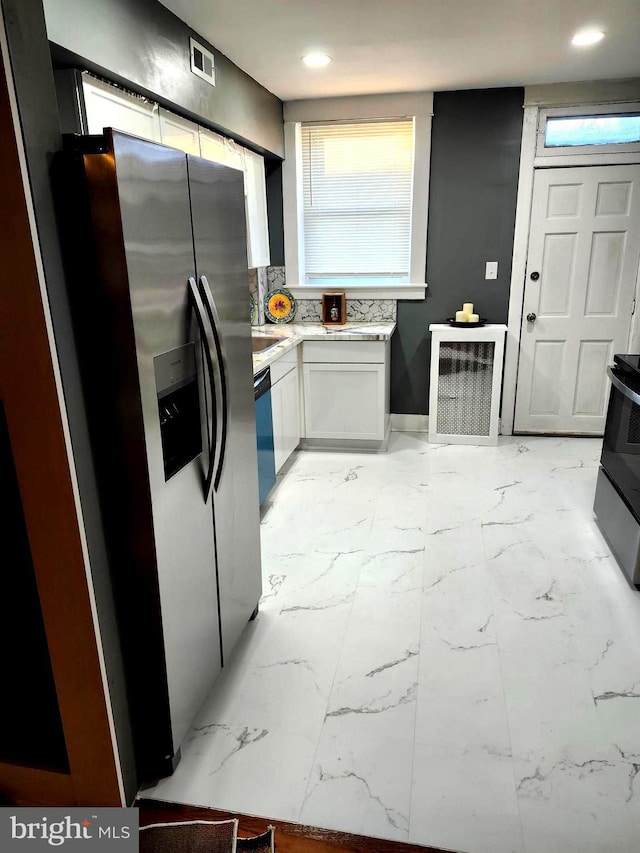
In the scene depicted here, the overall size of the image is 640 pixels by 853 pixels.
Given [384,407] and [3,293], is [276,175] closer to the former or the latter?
[384,407]

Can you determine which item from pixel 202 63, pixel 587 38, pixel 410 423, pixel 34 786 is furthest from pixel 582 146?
pixel 34 786

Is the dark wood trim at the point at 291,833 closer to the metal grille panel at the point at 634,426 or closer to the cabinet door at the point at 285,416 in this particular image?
the metal grille panel at the point at 634,426

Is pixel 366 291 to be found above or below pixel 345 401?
above

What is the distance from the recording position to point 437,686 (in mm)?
2006

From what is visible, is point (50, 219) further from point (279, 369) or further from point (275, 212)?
point (275, 212)

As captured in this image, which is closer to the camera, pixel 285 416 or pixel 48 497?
pixel 48 497

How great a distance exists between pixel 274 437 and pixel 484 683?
6.14ft

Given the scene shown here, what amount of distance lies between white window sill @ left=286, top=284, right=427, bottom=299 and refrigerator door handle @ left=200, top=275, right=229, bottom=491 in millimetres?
2924

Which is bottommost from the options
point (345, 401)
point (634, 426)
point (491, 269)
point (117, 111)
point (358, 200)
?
point (345, 401)

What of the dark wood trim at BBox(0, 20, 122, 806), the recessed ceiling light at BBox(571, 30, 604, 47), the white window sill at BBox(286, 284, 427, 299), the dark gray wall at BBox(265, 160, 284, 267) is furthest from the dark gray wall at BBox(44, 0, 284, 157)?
the recessed ceiling light at BBox(571, 30, 604, 47)

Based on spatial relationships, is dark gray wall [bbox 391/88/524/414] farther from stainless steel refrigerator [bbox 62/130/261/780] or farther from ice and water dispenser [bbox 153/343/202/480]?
ice and water dispenser [bbox 153/343/202/480]

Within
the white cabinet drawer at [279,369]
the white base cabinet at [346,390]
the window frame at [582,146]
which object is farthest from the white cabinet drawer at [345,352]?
the window frame at [582,146]

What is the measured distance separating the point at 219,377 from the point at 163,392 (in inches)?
10.4

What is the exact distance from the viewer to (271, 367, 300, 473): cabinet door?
3.52m
